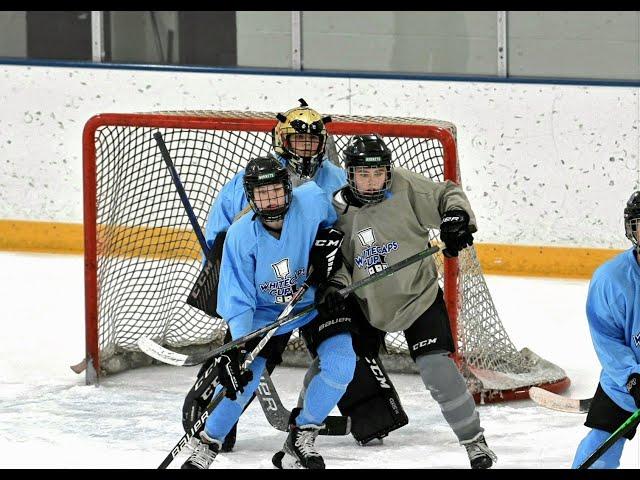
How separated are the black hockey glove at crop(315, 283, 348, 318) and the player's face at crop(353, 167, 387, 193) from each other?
280mm

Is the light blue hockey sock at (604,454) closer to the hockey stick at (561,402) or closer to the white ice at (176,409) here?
the hockey stick at (561,402)

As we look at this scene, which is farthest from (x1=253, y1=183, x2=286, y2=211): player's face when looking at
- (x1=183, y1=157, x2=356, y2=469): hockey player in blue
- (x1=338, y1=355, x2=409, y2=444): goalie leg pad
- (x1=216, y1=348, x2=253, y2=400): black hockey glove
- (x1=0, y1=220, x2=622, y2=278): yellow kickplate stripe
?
(x1=0, y1=220, x2=622, y2=278): yellow kickplate stripe

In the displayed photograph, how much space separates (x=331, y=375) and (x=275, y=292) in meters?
0.27

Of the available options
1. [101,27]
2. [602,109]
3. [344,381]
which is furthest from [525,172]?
[344,381]

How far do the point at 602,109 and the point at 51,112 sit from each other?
2.45m

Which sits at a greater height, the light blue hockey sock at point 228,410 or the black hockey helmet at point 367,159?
the black hockey helmet at point 367,159

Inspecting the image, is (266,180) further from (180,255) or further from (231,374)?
(180,255)

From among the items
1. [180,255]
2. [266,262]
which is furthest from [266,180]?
[180,255]

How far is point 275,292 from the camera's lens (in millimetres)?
4207

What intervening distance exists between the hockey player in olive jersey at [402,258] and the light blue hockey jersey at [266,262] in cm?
9

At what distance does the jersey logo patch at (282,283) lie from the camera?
165 inches

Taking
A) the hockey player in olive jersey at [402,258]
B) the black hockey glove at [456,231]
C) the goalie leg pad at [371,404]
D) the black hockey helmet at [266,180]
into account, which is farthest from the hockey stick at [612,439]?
the black hockey helmet at [266,180]

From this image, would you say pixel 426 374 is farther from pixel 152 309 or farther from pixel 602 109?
pixel 602 109

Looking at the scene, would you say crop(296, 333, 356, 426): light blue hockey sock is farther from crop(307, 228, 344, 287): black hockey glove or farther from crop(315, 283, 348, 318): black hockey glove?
crop(307, 228, 344, 287): black hockey glove
